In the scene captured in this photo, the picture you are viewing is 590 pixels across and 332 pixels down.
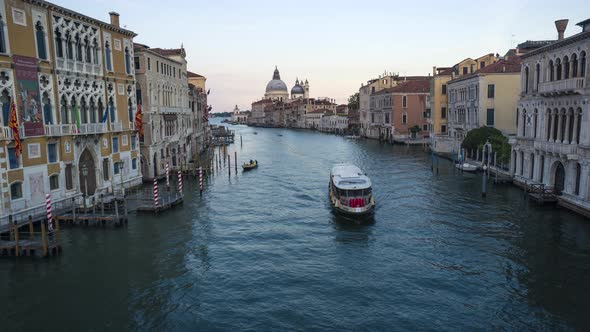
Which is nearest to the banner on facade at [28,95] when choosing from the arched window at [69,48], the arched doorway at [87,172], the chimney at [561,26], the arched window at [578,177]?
the arched window at [69,48]

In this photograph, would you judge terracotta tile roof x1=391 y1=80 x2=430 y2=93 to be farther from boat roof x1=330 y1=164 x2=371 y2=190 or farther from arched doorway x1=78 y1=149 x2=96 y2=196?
arched doorway x1=78 y1=149 x2=96 y2=196

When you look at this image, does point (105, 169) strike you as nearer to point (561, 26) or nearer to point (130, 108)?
point (130, 108)

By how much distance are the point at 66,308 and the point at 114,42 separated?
74.4ft

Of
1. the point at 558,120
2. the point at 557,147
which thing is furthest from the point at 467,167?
the point at 557,147

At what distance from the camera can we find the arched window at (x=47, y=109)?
84.8 feet

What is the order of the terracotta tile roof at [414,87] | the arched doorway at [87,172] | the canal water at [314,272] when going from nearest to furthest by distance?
the canal water at [314,272], the arched doorway at [87,172], the terracotta tile roof at [414,87]

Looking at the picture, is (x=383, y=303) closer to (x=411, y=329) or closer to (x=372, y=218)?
(x=411, y=329)

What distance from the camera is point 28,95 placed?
955 inches

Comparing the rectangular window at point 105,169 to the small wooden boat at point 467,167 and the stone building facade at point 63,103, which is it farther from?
the small wooden boat at point 467,167

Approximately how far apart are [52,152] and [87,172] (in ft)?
11.1

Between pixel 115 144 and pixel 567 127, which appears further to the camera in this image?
pixel 115 144

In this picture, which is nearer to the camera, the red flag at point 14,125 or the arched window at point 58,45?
the red flag at point 14,125

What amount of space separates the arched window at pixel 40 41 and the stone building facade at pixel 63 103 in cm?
5

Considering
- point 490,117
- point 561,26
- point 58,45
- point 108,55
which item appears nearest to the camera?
point 58,45
